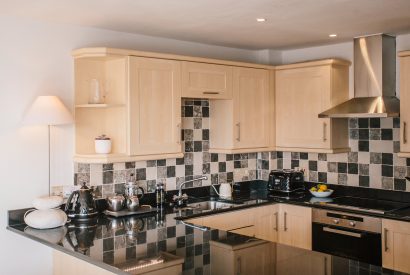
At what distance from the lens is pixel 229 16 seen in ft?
11.3

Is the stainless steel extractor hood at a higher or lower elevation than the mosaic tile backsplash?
higher

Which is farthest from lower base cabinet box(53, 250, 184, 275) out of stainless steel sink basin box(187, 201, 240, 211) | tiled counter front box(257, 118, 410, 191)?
tiled counter front box(257, 118, 410, 191)

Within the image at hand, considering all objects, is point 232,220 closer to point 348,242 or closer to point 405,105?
point 348,242

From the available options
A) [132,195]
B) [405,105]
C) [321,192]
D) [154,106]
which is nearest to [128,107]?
[154,106]

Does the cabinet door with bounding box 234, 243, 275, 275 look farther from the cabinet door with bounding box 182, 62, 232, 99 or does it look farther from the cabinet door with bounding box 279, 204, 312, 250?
the cabinet door with bounding box 182, 62, 232, 99

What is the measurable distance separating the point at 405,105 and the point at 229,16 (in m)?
1.65

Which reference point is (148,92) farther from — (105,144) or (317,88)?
(317,88)

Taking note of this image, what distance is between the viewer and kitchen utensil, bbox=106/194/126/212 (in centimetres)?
373

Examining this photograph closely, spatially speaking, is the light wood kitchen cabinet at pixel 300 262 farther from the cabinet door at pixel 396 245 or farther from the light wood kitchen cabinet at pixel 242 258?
the cabinet door at pixel 396 245

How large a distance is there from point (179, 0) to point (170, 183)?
6.22 feet

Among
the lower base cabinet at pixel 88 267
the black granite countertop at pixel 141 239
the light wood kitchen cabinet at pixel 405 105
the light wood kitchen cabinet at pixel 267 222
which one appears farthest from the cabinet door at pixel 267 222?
the lower base cabinet at pixel 88 267

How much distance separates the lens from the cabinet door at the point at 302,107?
450 centimetres

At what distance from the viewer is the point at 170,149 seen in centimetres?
399

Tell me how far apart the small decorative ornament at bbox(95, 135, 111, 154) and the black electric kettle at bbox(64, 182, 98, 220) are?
1.00 ft
